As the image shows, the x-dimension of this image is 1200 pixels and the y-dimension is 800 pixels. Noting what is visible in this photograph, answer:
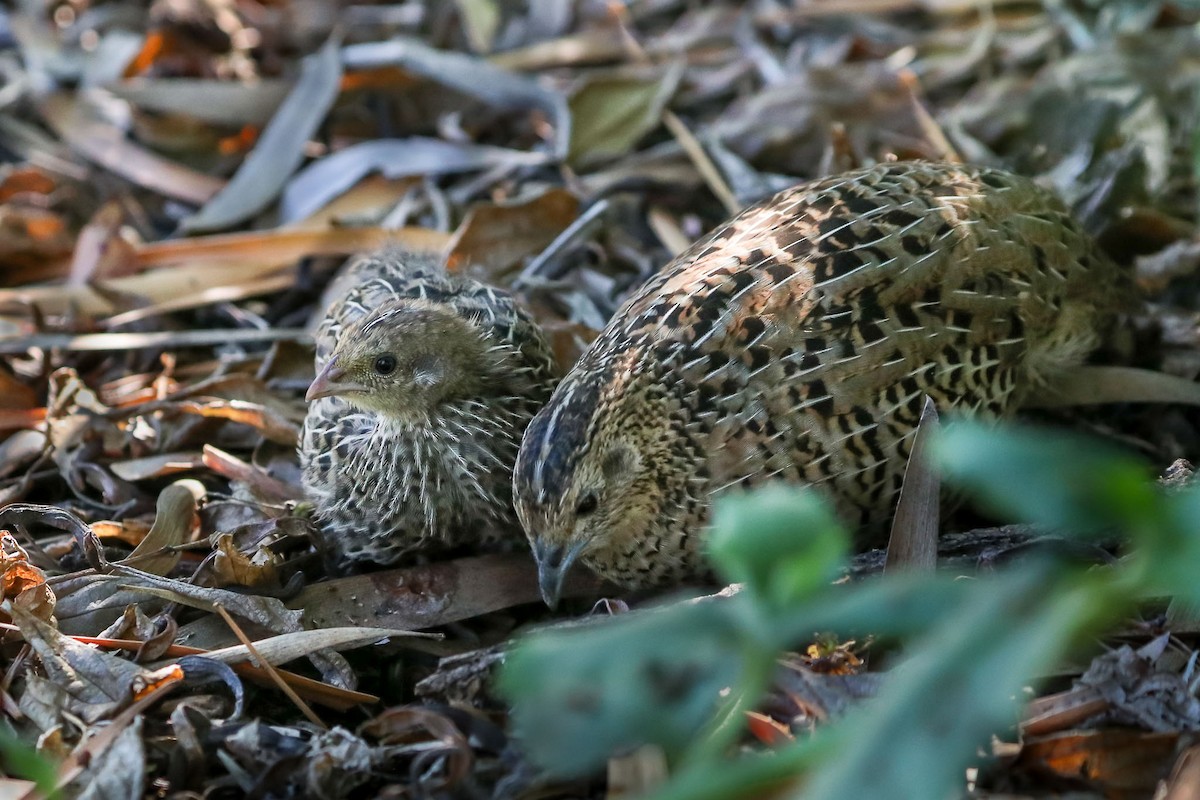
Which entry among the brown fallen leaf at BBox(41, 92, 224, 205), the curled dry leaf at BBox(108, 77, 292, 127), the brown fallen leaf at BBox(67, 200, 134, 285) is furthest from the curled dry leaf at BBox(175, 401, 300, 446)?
the curled dry leaf at BBox(108, 77, 292, 127)

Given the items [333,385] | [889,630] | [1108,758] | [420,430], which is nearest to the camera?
[889,630]

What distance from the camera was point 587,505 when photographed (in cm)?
323

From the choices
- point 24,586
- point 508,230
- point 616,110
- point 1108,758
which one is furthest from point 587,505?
point 616,110

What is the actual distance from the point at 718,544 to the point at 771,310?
5.17 feet

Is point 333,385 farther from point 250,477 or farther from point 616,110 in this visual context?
point 616,110

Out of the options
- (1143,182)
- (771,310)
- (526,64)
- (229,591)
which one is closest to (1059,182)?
(1143,182)

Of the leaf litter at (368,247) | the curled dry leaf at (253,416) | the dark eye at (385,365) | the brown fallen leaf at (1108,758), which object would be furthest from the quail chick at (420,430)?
the brown fallen leaf at (1108,758)

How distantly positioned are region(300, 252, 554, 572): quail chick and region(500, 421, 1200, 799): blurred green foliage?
1653 millimetres

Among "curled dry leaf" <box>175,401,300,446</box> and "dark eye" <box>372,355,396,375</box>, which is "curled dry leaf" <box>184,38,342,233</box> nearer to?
"curled dry leaf" <box>175,401,300,446</box>

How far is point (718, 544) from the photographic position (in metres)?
1.96

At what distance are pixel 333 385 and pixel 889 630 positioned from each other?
6.60ft

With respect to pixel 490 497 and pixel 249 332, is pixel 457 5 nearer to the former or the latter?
pixel 249 332

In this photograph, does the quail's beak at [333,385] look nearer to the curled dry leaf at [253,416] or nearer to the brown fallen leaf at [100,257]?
the curled dry leaf at [253,416]

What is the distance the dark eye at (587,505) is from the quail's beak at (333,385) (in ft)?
2.45
